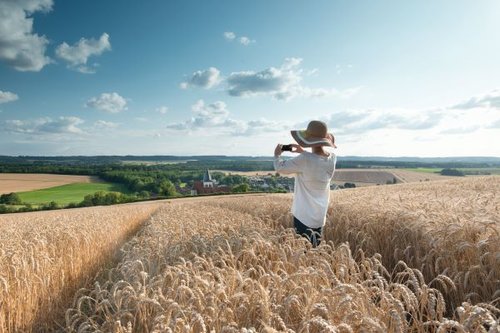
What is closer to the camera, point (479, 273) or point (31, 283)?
point (479, 273)

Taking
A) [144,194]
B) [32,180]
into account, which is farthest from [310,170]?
[32,180]

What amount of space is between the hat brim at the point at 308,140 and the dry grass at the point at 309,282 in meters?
1.42

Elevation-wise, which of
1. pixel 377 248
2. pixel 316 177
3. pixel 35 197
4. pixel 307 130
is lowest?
pixel 35 197

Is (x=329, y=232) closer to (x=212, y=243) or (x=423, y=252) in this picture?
(x=423, y=252)

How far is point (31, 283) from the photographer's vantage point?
14.7 feet

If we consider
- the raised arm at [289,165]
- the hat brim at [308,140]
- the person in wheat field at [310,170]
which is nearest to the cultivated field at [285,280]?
the person in wheat field at [310,170]

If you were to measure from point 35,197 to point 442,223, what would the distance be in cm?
7525

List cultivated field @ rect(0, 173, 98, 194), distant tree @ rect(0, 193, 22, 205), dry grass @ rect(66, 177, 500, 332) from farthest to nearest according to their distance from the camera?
cultivated field @ rect(0, 173, 98, 194)
distant tree @ rect(0, 193, 22, 205)
dry grass @ rect(66, 177, 500, 332)

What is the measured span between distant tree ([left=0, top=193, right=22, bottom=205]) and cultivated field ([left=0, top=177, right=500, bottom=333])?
65.8 m

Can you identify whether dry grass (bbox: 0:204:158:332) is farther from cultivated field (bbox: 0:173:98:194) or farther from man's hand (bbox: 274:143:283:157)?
cultivated field (bbox: 0:173:98:194)

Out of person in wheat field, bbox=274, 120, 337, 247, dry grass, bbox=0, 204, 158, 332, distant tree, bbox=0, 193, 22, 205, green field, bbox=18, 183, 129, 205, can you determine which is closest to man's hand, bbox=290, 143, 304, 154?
person in wheat field, bbox=274, 120, 337, 247

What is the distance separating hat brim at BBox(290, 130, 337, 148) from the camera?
18.0 feet

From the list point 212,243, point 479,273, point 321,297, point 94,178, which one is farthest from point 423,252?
point 94,178

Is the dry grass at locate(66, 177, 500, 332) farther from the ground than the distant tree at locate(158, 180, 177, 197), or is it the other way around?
the dry grass at locate(66, 177, 500, 332)
